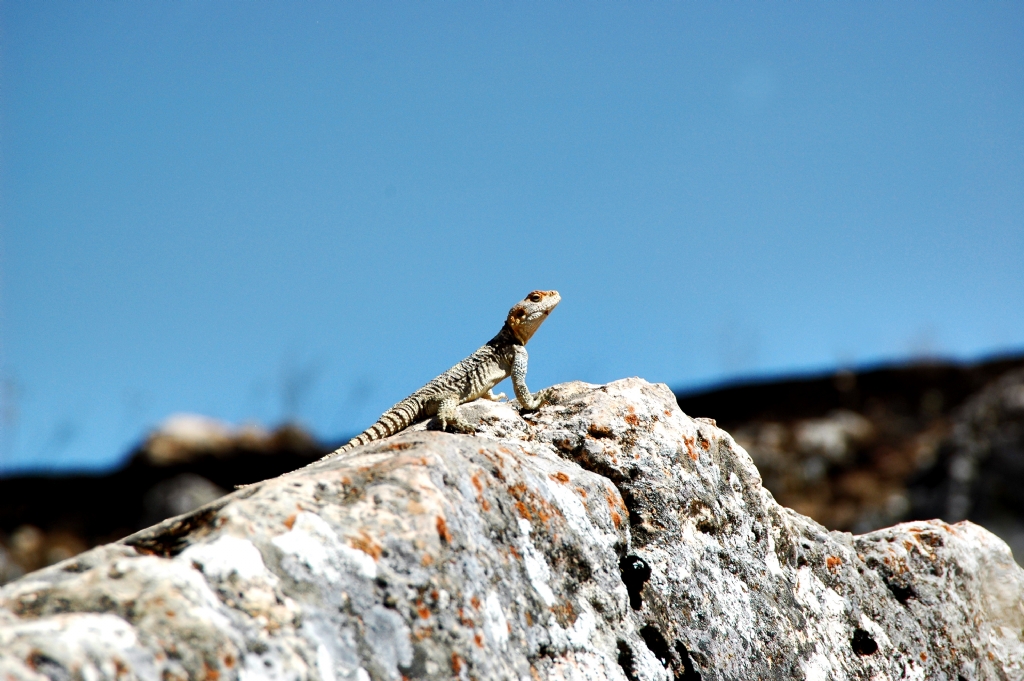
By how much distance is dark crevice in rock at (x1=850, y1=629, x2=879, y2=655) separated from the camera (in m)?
5.10

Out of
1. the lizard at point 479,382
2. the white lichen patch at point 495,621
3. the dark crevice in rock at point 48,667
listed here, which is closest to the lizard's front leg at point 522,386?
the lizard at point 479,382

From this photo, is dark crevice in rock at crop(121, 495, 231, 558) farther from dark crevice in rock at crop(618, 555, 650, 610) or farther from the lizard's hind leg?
the lizard's hind leg

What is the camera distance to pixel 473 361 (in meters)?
7.26

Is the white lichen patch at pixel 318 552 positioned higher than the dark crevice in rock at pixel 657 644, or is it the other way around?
the white lichen patch at pixel 318 552

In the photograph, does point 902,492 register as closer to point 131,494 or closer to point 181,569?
point 131,494

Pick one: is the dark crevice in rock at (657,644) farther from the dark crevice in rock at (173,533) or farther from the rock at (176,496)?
the rock at (176,496)

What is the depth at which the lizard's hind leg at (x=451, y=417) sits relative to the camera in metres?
5.41

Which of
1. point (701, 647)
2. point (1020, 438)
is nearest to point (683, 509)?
point (701, 647)

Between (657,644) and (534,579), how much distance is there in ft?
2.95

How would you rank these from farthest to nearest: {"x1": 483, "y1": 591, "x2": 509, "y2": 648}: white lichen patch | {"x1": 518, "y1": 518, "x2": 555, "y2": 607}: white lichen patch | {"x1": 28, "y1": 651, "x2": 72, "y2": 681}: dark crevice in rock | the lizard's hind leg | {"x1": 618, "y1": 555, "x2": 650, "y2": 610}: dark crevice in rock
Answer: the lizard's hind leg, {"x1": 618, "y1": 555, "x2": 650, "y2": 610}: dark crevice in rock, {"x1": 518, "y1": 518, "x2": 555, "y2": 607}: white lichen patch, {"x1": 483, "y1": 591, "x2": 509, "y2": 648}: white lichen patch, {"x1": 28, "y1": 651, "x2": 72, "y2": 681}: dark crevice in rock

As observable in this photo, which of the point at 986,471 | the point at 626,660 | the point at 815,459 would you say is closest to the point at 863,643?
the point at 626,660

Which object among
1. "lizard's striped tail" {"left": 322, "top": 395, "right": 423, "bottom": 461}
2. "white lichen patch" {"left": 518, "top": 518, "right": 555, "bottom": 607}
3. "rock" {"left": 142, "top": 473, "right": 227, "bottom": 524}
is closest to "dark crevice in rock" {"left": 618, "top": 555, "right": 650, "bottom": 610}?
"white lichen patch" {"left": 518, "top": 518, "right": 555, "bottom": 607}

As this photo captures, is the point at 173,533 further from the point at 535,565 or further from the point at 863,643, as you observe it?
the point at 863,643

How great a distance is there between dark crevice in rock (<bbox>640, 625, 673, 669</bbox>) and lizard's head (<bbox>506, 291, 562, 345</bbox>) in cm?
392
